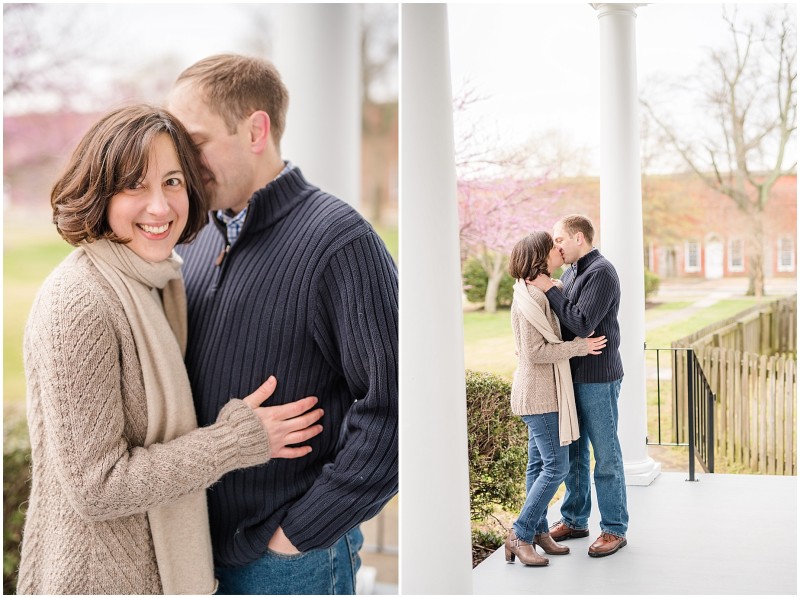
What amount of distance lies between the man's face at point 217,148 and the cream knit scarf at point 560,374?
0.60 metres

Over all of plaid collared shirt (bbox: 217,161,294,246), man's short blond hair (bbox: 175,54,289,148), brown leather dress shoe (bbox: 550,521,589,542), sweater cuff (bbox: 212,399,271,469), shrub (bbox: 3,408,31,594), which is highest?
man's short blond hair (bbox: 175,54,289,148)

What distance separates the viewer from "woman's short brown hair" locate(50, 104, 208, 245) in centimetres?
135

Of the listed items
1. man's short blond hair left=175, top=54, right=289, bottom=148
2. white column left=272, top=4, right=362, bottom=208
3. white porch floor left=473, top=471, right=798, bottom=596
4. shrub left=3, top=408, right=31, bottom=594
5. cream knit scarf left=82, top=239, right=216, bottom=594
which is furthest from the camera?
shrub left=3, top=408, right=31, bottom=594

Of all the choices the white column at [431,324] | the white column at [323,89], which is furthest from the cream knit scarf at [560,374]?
the white column at [323,89]

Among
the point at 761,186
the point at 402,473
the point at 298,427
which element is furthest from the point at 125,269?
the point at 761,186

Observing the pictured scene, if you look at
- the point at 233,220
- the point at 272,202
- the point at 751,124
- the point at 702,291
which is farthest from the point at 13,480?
the point at 751,124

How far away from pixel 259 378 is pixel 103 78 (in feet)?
3.49

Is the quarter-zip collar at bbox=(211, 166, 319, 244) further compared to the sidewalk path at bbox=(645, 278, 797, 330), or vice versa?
the quarter-zip collar at bbox=(211, 166, 319, 244)

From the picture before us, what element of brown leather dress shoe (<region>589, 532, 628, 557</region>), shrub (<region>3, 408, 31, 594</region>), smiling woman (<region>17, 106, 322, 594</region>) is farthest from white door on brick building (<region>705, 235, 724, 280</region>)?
shrub (<region>3, 408, 31, 594</region>)

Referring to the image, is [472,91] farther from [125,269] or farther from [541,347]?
[125,269]

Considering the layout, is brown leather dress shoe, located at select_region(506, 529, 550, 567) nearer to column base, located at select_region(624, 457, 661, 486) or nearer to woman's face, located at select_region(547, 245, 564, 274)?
column base, located at select_region(624, 457, 661, 486)

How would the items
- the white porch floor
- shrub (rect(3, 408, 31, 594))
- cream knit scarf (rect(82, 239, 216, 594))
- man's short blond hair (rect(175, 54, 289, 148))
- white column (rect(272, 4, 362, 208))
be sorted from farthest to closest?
shrub (rect(3, 408, 31, 594))
white column (rect(272, 4, 362, 208))
man's short blond hair (rect(175, 54, 289, 148))
cream knit scarf (rect(82, 239, 216, 594))
the white porch floor

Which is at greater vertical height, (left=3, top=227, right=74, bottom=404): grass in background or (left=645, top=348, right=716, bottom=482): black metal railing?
(left=3, top=227, right=74, bottom=404): grass in background

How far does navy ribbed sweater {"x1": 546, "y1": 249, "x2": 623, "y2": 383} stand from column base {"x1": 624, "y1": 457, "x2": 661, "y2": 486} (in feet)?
0.49
